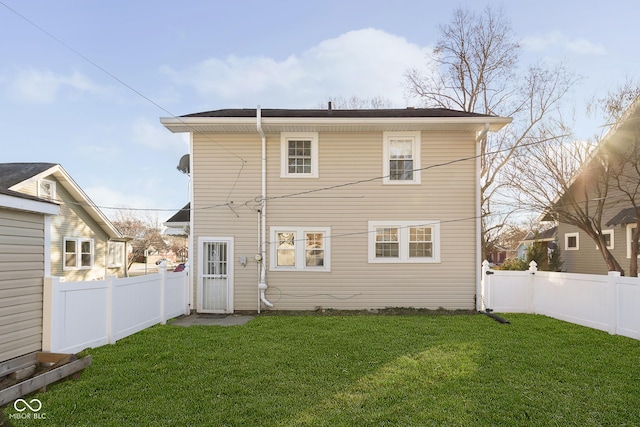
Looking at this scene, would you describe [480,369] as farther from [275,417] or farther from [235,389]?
[235,389]

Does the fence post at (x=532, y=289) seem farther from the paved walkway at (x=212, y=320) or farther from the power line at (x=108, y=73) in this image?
the power line at (x=108, y=73)

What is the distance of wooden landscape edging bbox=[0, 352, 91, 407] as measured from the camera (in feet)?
11.8

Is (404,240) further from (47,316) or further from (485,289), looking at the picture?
(47,316)

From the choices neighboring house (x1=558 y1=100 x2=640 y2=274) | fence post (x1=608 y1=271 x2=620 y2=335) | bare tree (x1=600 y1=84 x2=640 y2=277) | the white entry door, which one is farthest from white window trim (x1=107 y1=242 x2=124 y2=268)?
bare tree (x1=600 y1=84 x2=640 y2=277)

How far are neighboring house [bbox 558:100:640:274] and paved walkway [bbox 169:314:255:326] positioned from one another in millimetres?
11116

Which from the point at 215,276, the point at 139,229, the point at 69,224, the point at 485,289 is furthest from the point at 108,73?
the point at 139,229

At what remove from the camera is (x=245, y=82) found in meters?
12.3

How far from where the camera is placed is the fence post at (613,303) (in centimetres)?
661

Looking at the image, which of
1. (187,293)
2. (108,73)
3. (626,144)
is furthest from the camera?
(626,144)

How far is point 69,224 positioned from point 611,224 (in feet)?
65.5

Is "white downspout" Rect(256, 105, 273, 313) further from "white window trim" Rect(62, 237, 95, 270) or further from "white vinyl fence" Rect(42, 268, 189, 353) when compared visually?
"white window trim" Rect(62, 237, 95, 270)

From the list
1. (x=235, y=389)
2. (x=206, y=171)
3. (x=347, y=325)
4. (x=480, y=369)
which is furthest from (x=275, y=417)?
(x=206, y=171)

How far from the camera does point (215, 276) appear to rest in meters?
9.09

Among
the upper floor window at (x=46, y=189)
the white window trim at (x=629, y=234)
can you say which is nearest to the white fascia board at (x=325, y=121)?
the white window trim at (x=629, y=234)
